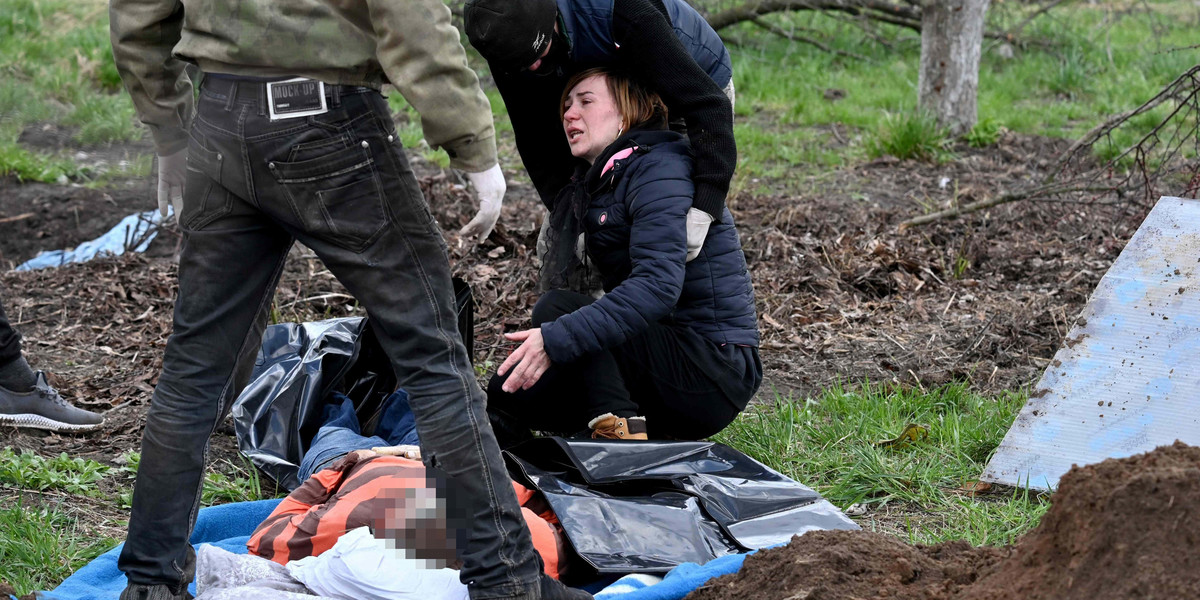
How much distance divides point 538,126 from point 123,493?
176 cm

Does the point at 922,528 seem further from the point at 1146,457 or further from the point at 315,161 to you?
the point at 315,161

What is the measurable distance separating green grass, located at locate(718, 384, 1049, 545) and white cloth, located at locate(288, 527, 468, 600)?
130 cm

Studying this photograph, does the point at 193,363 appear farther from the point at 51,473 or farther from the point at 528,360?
the point at 51,473

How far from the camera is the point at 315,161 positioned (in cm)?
218

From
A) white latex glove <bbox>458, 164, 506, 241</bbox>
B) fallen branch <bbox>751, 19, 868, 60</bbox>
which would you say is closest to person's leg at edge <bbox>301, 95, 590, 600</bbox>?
white latex glove <bbox>458, 164, 506, 241</bbox>

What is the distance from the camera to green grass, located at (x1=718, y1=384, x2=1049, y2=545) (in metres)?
A: 3.02

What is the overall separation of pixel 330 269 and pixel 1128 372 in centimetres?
223

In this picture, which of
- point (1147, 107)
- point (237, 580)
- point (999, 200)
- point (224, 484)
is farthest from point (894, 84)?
Result: point (237, 580)

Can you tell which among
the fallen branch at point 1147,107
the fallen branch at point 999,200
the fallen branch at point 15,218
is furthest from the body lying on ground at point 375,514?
the fallen branch at point 15,218

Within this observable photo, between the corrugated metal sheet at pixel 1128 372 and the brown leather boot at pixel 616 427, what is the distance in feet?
3.38

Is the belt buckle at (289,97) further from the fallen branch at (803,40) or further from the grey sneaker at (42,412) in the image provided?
the fallen branch at (803,40)

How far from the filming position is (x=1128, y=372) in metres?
3.07

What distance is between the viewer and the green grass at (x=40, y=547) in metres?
2.79

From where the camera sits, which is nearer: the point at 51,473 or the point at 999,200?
the point at 51,473
